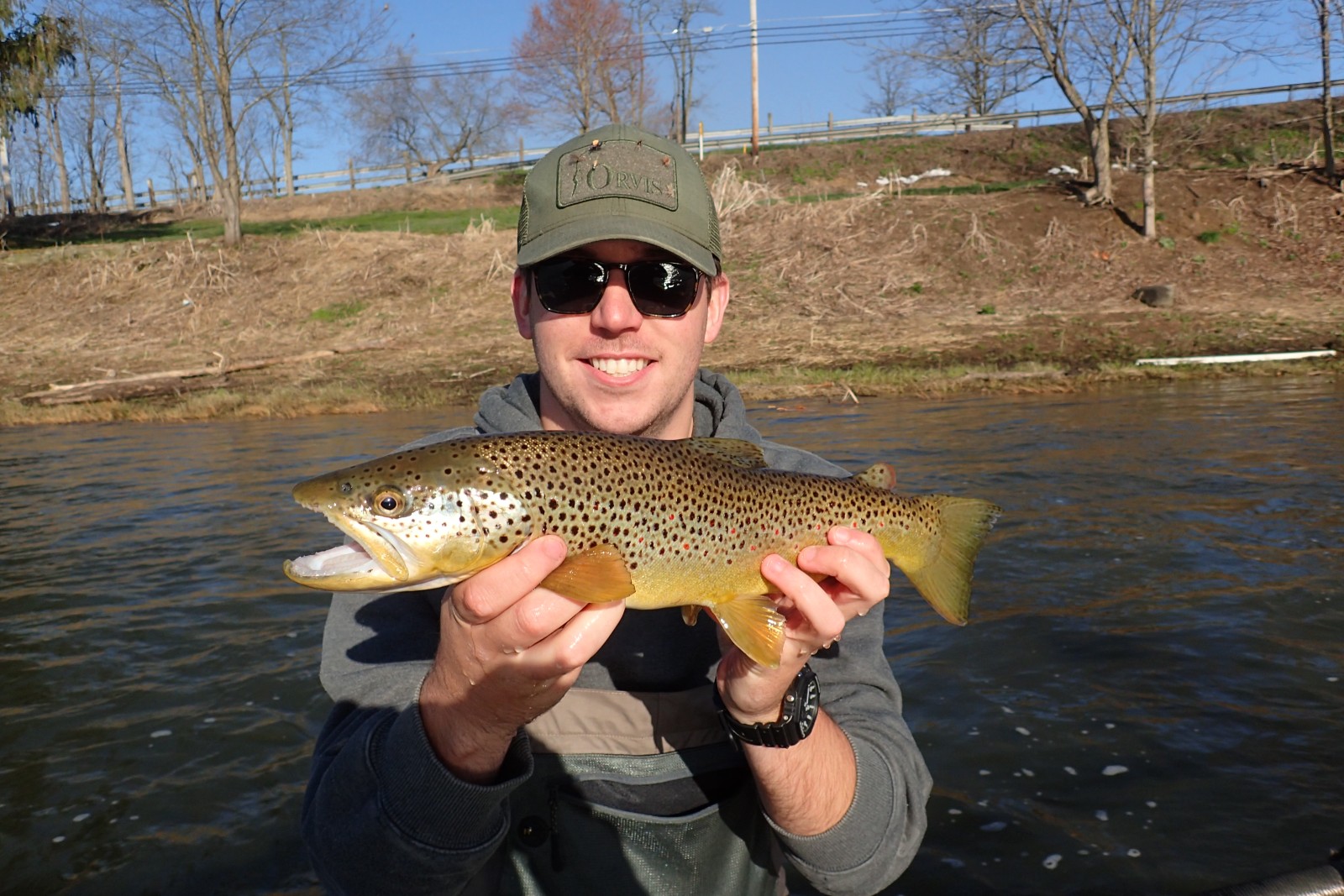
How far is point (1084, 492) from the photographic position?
9.05 meters

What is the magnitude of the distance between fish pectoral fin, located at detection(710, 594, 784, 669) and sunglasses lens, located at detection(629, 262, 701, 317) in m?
1.02

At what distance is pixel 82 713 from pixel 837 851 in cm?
476

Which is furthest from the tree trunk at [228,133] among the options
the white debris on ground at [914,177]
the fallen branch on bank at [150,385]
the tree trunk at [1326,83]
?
the tree trunk at [1326,83]

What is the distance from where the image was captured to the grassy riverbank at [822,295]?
57.2 ft

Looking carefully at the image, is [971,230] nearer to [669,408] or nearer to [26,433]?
[26,433]

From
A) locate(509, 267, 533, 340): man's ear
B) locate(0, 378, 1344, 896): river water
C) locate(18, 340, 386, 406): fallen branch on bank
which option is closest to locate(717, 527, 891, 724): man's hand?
locate(509, 267, 533, 340): man's ear

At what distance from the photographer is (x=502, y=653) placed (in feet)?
7.22

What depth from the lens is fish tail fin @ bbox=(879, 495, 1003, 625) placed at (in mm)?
3047

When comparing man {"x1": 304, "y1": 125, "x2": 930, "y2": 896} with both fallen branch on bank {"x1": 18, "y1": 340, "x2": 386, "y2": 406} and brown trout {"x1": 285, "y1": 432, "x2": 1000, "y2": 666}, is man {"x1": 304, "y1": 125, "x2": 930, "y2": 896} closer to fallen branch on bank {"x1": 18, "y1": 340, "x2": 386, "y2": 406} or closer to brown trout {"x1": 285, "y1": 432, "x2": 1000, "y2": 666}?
brown trout {"x1": 285, "y1": 432, "x2": 1000, "y2": 666}

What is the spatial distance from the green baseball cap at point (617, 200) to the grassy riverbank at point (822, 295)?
12.0 m

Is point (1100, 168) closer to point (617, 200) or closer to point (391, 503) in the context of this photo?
point (617, 200)

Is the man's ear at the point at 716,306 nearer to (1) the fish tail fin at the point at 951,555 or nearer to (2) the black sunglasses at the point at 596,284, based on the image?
(2) the black sunglasses at the point at 596,284

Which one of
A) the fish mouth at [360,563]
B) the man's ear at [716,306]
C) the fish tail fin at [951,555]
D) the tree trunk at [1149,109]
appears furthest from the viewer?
the tree trunk at [1149,109]

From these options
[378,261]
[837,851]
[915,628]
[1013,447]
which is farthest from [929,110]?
[837,851]
